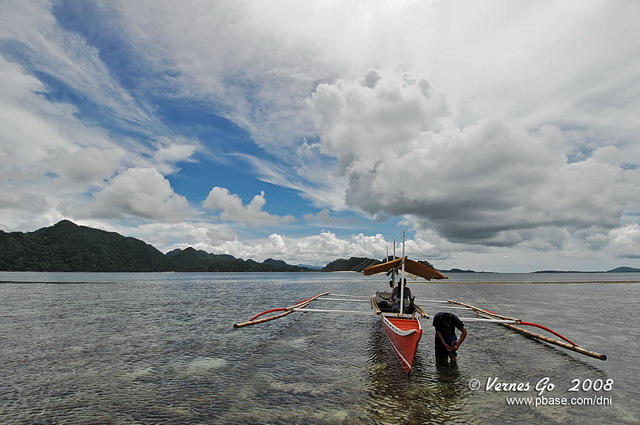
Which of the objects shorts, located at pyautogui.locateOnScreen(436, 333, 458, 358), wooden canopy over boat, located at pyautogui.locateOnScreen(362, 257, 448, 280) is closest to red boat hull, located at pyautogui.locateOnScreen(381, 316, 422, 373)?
shorts, located at pyautogui.locateOnScreen(436, 333, 458, 358)

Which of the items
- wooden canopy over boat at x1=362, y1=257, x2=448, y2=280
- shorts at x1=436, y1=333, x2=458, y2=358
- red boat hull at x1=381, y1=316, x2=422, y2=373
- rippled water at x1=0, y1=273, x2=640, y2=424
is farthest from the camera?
wooden canopy over boat at x1=362, y1=257, x2=448, y2=280

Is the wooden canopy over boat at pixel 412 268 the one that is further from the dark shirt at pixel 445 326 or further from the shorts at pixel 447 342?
the dark shirt at pixel 445 326

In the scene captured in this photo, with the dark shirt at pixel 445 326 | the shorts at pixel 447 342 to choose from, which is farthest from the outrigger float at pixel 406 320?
the shorts at pixel 447 342

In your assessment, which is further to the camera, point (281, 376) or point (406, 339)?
point (406, 339)

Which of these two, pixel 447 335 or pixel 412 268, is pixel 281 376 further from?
pixel 412 268

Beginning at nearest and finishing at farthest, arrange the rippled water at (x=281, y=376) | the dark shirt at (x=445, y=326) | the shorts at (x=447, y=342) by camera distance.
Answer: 1. the rippled water at (x=281, y=376)
2. the dark shirt at (x=445, y=326)
3. the shorts at (x=447, y=342)

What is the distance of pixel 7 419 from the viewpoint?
9727mm

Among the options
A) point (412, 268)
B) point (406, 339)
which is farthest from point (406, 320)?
point (412, 268)

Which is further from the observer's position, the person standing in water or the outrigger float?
the person standing in water

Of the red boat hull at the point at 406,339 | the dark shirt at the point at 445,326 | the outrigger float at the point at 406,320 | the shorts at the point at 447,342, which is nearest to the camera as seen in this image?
the red boat hull at the point at 406,339

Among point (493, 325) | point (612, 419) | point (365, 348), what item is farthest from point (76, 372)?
point (493, 325)

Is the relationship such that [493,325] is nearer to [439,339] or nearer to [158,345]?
[439,339]

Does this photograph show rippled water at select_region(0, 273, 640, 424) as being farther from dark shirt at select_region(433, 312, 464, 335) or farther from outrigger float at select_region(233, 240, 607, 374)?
dark shirt at select_region(433, 312, 464, 335)

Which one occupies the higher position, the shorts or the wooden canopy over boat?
the wooden canopy over boat
